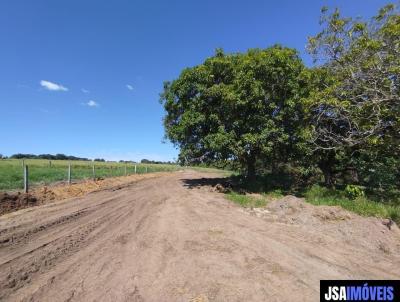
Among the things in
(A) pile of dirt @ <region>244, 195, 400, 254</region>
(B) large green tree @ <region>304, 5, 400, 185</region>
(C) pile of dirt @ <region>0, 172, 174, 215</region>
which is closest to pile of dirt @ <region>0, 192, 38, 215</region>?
(C) pile of dirt @ <region>0, 172, 174, 215</region>

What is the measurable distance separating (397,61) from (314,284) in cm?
1208

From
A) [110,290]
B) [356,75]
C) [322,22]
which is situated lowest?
[110,290]

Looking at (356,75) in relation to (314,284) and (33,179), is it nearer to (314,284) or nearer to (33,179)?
(314,284)

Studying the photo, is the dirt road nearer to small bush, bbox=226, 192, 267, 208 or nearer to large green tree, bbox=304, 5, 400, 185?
small bush, bbox=226, 192, 267, 208

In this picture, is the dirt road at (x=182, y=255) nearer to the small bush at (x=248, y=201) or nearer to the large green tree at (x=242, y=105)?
the small bush at (x=248, y=201)

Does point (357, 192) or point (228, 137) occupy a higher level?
point (228, 137)

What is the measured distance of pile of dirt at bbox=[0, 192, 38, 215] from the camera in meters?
12.2

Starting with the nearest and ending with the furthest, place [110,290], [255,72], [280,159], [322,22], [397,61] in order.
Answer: [110,290] < [397,61] < [322,22] < [255,72] < [280,159]

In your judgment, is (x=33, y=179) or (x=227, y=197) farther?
(x=33, y=179)

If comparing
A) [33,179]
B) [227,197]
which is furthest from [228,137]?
[33,179]

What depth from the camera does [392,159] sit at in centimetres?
1853

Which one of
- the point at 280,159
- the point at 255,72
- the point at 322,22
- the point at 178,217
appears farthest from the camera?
the point at 280,159

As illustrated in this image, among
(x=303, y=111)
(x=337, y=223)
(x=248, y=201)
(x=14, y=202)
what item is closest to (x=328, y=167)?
(x=303, y=111)

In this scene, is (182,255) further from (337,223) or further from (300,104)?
(300,104)
